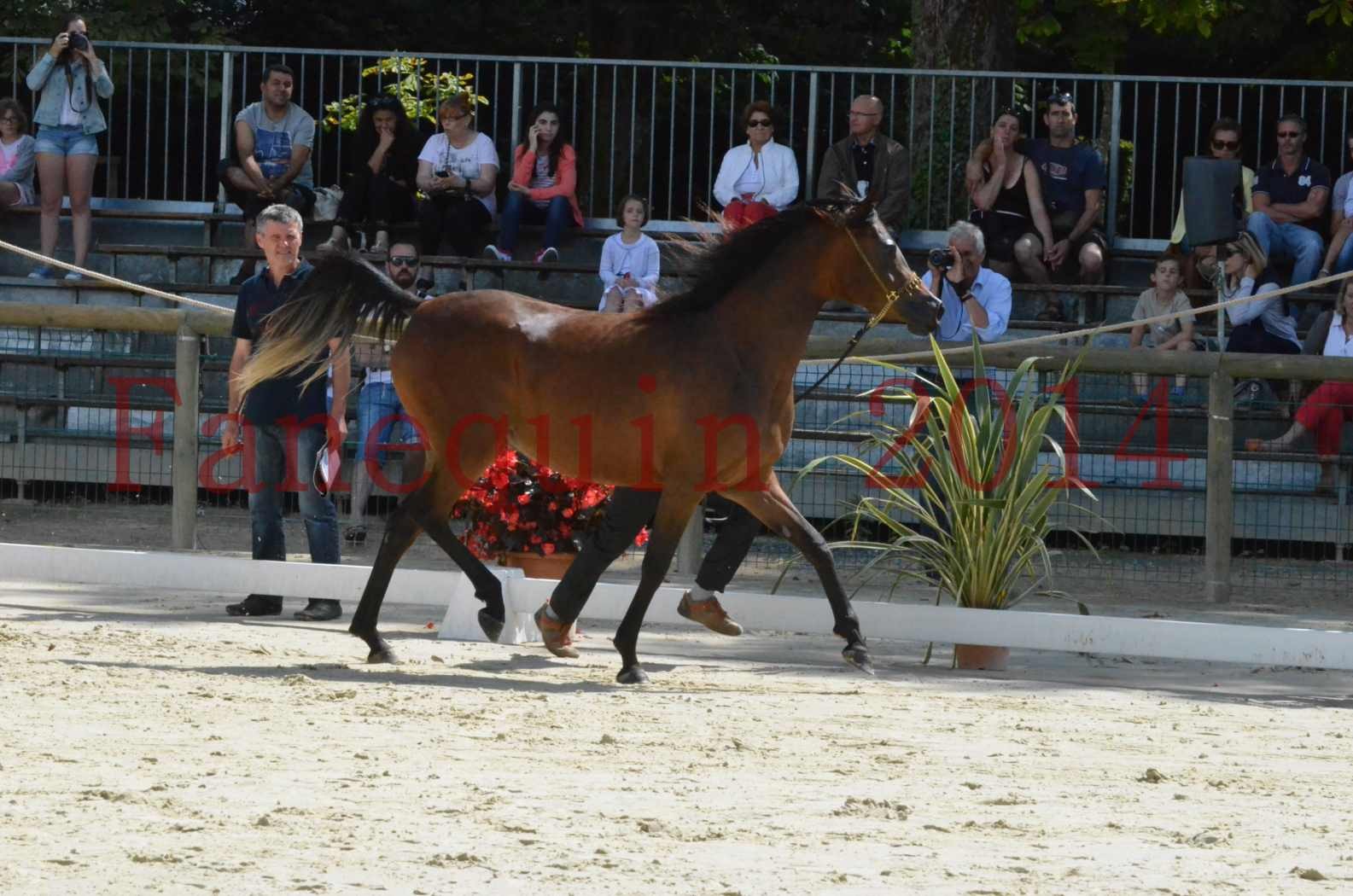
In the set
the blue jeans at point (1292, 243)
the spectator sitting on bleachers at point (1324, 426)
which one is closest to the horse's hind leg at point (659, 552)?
the spectator sitting on bleachers at point (1324, 426)

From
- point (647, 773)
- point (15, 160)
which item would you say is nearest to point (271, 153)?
point (15, 160)

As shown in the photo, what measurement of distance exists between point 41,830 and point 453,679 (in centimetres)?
275

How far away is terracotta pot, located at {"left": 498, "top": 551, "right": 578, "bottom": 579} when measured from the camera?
859 cm

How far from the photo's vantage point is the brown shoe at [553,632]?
7500 mm

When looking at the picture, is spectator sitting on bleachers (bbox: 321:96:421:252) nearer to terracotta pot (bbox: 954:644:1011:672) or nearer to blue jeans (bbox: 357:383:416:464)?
blue jeans (bbox: 357:383:416:464)

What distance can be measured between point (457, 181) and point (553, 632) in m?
7.25

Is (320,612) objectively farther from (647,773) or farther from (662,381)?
(647,773)

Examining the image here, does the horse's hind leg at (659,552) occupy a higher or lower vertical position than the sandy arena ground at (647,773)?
higher

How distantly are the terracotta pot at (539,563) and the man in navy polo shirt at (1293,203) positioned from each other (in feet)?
20.8

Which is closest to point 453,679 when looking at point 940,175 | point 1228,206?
point 1228,206

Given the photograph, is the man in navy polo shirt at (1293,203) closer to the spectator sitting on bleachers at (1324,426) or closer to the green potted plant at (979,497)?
the spectator sitting on bleachers at (1324,426)

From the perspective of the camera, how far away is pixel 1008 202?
13531 mm

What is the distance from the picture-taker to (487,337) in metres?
7.48

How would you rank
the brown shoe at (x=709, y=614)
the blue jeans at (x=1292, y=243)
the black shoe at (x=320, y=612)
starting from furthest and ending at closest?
the blue jeans at (x=1292, y=243), the black shoe at (x=320, y=612), the brown shoe at (x=709, y=614)
